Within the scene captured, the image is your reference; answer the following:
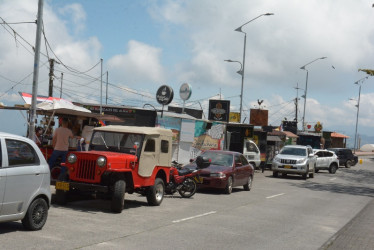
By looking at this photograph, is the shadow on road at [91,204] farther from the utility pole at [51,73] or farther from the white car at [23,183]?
the utility pole at [51,73]

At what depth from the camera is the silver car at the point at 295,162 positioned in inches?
1155

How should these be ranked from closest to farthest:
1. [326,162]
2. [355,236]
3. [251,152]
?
[355,236] → [251,152] → [326,162]

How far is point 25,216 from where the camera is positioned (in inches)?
331

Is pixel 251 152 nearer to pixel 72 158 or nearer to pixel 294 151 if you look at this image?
pixel 294 151

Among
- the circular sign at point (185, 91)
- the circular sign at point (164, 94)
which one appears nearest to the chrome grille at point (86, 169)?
the circular sign at point (164, 94)

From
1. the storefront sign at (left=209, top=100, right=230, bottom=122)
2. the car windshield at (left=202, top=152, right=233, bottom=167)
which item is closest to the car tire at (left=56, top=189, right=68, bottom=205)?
the car windshield at (left=202, top=152, right=233, bottom=167)

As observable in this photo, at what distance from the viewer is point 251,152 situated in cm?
3206

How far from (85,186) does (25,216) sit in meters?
2.94

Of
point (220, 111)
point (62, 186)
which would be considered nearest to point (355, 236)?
point (62, 186)

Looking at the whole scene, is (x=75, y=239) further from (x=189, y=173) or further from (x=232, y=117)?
(x=232, y=117)

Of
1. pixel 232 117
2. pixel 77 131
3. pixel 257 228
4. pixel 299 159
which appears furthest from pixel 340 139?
pixel 257 228

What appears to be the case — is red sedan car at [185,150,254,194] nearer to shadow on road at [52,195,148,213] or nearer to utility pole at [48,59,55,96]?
shadow on road at [52,195,148,213]

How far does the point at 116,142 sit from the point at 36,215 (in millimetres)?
4362

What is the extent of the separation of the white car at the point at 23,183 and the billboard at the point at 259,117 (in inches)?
1421
